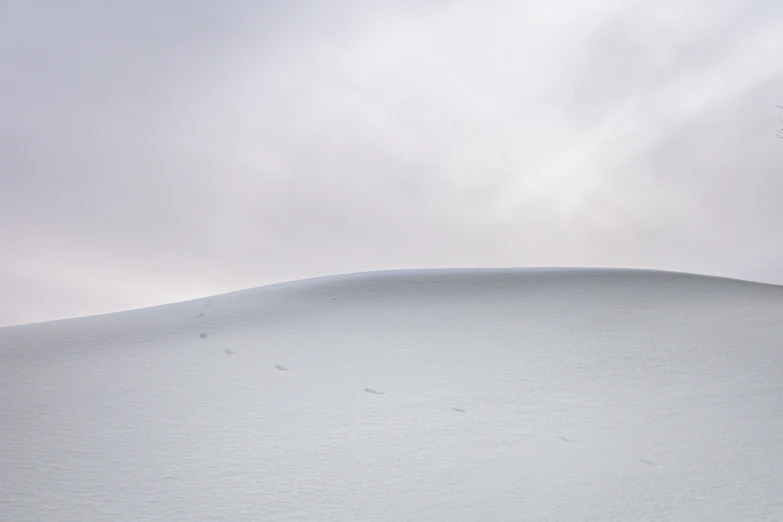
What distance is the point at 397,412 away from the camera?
2.18 m

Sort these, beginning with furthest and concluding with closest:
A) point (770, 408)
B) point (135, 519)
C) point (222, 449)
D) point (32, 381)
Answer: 1. point (32, 381)
2. point (770, 408)
3. point (222, 449)
4. point (135, 519)

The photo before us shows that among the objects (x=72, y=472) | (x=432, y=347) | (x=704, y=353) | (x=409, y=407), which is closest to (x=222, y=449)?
Answer: (x=72, y=472)

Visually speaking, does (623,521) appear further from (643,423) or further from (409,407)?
(409,407)

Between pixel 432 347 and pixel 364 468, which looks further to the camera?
pixel 432 347

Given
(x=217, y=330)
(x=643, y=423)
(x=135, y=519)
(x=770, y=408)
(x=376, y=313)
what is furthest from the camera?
(x=376, y=313)

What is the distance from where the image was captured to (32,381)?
2467 mm

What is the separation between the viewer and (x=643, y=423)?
2156 millimetres

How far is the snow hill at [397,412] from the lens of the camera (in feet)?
5.29

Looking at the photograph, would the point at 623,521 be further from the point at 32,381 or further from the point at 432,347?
the point at 32,381

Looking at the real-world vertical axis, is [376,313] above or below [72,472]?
above

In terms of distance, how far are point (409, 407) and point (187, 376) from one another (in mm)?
878

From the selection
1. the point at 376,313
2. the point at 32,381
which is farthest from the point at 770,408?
the point at 32,381

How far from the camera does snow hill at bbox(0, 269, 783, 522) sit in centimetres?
161

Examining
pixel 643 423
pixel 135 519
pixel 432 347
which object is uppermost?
pixel 432 347
